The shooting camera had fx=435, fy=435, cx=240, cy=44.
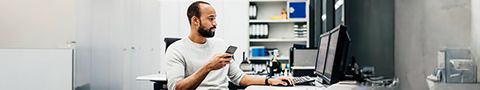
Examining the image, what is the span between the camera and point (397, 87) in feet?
4.41

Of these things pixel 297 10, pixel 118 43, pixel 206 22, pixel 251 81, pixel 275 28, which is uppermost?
pixel 297 10

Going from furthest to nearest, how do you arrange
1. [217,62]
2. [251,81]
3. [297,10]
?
1. [297,10]
2. [251,81]
3. [217,62]

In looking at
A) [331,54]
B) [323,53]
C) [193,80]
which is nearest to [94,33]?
[193,80]

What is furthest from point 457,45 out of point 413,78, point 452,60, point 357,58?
point 357,58

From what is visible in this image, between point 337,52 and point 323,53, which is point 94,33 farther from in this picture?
point 337,52

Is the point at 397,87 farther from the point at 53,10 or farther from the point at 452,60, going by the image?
the point at 53,10

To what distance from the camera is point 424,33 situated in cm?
111

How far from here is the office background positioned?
1.03 m

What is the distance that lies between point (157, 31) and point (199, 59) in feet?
11.1

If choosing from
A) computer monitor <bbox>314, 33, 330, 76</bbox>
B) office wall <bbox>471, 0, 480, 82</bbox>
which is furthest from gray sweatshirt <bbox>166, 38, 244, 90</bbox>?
office wall <bbox>471, 0, 480, 82</bbox>

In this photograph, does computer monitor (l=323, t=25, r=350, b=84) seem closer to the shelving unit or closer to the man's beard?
the man's beard

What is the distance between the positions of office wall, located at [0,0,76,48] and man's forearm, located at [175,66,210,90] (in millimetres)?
1854

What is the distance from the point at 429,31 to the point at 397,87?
1.04 ft

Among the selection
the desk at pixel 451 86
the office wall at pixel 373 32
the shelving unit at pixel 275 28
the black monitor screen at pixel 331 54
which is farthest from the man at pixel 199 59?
the shelving unit at pixel 275 28
